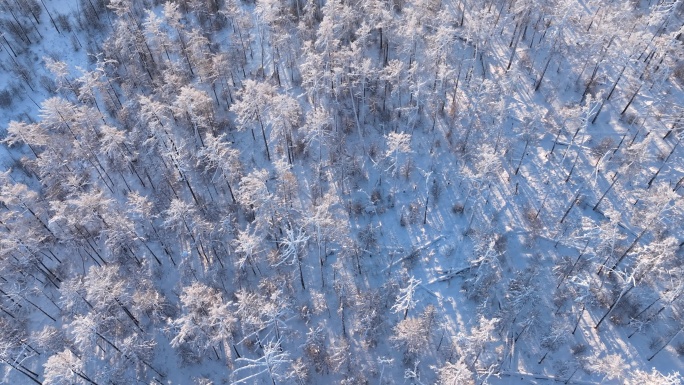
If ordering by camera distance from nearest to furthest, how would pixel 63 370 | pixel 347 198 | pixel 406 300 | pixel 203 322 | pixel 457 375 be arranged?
pixel 457 375 → pixel 63 370 → pixel 203 322 → pixel 406 300 → pixel 347 198

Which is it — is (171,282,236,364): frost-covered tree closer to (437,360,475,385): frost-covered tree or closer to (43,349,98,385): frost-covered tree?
(43,349,98,385): frost-covered tree

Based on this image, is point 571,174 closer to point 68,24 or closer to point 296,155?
point 296,155

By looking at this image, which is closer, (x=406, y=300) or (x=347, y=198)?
(x=406, y=300)

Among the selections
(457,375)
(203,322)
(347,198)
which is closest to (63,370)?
(203,322)

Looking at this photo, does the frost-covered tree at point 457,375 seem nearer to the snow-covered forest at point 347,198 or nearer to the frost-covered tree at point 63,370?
the snow-covered forest at point 347,198

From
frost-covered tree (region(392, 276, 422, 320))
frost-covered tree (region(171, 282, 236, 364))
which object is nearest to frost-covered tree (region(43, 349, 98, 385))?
frost-covered tree (region(171, 282, 236, 364))

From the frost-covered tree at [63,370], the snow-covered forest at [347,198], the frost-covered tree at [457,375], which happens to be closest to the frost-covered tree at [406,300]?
the snow-covered forest at [347,198]

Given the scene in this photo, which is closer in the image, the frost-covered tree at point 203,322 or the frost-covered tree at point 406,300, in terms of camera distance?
the frost-covered tree at point 203,322

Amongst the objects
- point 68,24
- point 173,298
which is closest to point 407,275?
point 173,298

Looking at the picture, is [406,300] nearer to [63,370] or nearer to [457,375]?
[457,375]
